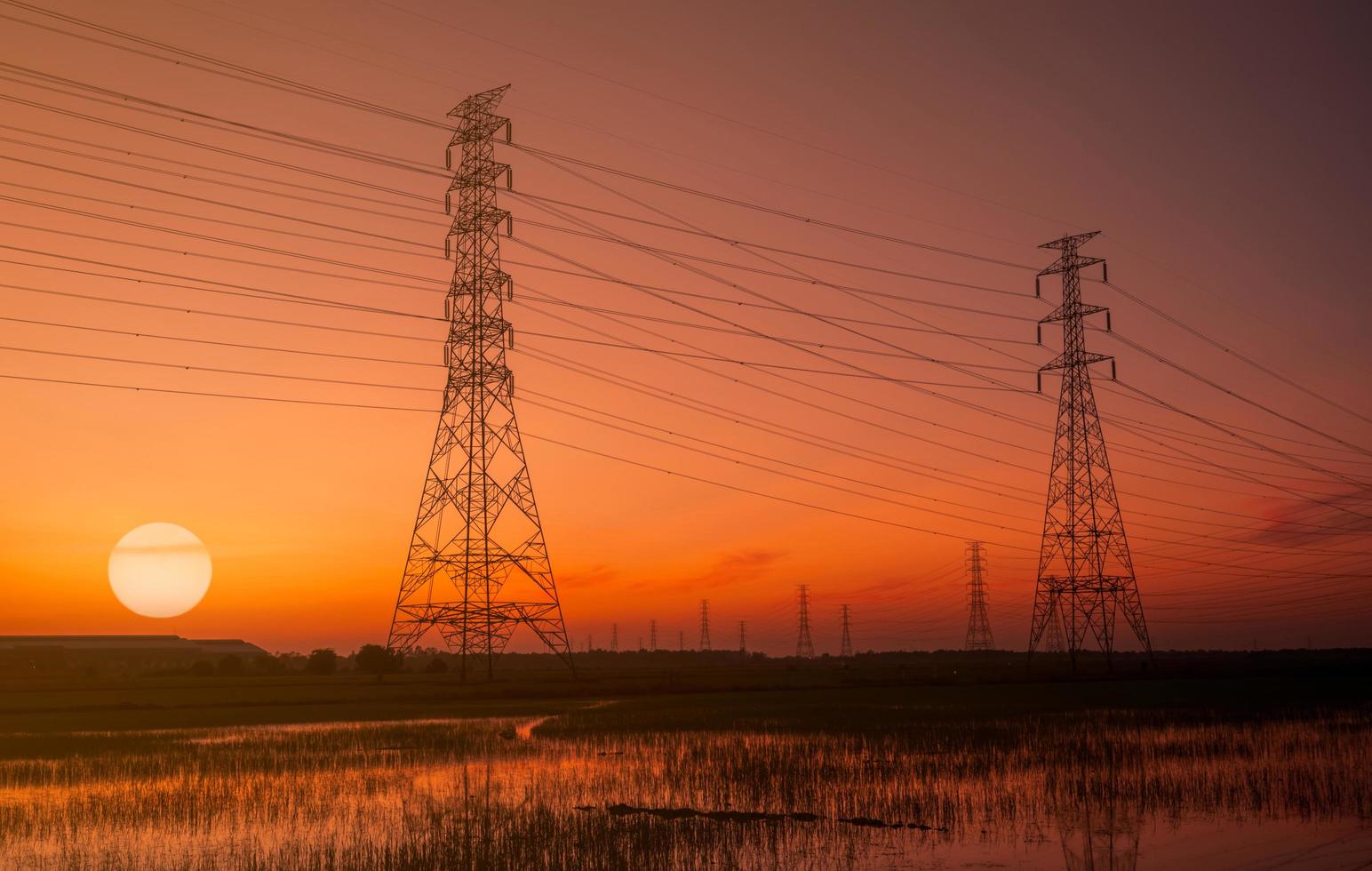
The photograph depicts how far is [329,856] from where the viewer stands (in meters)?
17.2

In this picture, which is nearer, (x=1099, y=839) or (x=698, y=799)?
(x=1099, y=839)

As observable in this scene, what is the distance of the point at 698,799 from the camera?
76.0 ft

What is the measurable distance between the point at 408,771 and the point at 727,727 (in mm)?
15806

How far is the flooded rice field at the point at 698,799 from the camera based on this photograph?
17.5 metres

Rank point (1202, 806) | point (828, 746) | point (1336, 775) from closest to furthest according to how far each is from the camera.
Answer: point (1202, 806)
point (1336, 775)
point (828, 746)

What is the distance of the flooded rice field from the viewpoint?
17.5 m

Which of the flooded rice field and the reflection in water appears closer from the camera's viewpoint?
the reflection in water

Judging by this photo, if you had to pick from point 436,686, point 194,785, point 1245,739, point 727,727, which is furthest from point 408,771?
point 436,686

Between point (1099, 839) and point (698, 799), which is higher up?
point (1099, 839)

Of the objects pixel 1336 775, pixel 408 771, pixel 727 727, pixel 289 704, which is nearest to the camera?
pixel 1336 775

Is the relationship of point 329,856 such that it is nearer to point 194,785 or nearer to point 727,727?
point 194,785

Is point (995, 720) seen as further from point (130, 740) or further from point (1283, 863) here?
point (130, 740)

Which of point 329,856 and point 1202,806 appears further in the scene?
point 1202,806

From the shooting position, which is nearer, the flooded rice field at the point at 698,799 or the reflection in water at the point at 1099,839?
the reflection in water at the point at 1099,839
